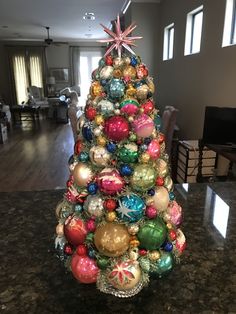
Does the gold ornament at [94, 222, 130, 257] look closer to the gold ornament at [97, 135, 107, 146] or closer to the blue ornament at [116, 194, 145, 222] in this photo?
the blue ornament at [116, 194, 145, 222]

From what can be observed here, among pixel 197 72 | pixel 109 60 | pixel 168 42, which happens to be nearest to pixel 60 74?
pixel 168 42

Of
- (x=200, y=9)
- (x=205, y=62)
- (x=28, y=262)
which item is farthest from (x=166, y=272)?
(x=200, y=9)

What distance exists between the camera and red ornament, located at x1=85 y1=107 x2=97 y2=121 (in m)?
0.61

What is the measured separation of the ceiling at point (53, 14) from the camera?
5352 millimetres

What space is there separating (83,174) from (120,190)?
0.31ft

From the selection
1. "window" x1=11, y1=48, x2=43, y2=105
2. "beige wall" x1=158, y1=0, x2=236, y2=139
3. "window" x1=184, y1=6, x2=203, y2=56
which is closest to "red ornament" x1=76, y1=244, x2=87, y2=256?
"beige wall" x1=158, y1=0, x2=236, y2=139

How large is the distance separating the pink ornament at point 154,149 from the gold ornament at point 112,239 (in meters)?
0.17

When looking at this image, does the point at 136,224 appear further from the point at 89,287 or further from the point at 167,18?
the point at 167,18

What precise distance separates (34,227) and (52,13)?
21.3 ft

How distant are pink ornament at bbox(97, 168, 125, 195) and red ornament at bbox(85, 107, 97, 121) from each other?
0.43 feet

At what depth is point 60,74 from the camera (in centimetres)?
1123

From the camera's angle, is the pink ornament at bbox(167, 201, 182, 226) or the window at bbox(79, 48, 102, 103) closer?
the pink ornament at bbox(167, 201, 182, 226)

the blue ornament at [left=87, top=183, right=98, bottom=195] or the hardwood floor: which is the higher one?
the blue ornament at [left=87, top=183, right=98, bottom=195]

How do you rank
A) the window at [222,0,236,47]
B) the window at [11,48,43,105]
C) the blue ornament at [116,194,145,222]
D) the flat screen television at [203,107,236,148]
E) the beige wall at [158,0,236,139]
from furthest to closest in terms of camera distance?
the window at [11,48,43,105], the beige wall at [158,0,236,139], the window at [222,0,236,47], the flat screen television at [203,107,236,148], the blue ornament at [116,194,145,222]
